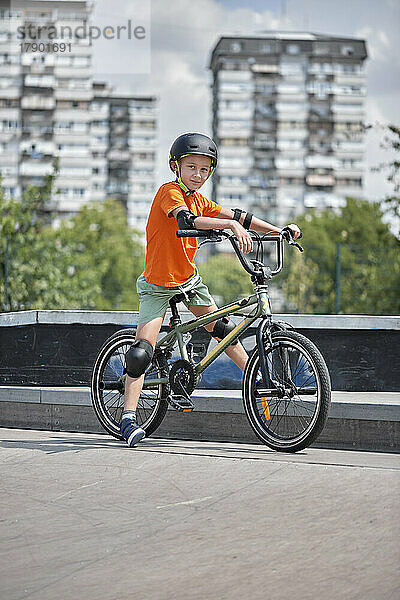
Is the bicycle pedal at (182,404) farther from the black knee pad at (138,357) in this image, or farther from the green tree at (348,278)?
the green tree at (348,278)

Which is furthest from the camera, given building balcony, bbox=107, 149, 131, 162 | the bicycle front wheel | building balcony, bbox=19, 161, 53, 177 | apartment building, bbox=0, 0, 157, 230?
building balcony, bbox=107, 149, 131, 162

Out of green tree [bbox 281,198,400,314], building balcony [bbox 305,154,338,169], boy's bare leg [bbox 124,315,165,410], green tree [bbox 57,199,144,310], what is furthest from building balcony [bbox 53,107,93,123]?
boy's bare leg [bbox 124,315,165,410]

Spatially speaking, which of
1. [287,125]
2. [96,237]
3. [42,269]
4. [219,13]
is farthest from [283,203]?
[42,269]

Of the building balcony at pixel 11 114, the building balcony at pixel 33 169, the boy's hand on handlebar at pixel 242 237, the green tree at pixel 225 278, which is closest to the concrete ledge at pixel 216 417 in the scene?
the boy's hand on handlebar at pixel 242 237

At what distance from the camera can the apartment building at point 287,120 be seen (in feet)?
424

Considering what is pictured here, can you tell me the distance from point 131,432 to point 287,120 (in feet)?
421

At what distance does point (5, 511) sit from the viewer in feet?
13.5

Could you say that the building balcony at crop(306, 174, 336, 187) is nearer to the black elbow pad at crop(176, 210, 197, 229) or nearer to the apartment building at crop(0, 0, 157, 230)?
the apartment building at crop(0, 0, 157, 230)

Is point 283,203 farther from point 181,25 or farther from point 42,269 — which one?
point 42,269

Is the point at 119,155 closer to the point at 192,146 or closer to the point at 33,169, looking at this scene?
the point at 33,169

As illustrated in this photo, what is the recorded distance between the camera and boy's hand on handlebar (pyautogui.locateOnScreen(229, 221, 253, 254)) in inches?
195

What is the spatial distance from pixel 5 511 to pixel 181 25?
122115 mm

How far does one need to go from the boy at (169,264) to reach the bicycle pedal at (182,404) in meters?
0.22

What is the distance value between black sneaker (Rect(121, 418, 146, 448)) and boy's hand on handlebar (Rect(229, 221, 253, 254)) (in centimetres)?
118
